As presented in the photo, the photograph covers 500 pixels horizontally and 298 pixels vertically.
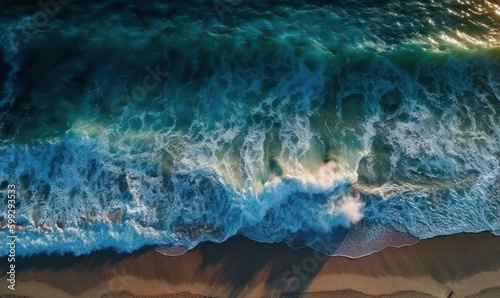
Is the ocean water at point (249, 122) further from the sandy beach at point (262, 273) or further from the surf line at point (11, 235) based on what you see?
the sandy beach at point (262, 273)

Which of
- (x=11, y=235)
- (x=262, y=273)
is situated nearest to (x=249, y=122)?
(x=262, y=273)

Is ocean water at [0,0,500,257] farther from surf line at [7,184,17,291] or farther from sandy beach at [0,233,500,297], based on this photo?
sandy beach at [0,233,500,297]

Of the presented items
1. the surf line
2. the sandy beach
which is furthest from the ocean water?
the sandy beach

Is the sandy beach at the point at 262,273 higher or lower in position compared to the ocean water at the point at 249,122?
lower

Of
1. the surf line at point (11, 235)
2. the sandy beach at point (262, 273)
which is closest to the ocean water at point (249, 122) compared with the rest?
the surf line at point (11, 235)

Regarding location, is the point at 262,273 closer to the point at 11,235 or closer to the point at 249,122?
the point at 249,122

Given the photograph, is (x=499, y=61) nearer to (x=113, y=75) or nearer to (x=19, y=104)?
(x=113, y=75)

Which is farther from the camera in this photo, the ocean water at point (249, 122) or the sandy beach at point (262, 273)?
the ocean water at point (249, 122)
